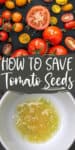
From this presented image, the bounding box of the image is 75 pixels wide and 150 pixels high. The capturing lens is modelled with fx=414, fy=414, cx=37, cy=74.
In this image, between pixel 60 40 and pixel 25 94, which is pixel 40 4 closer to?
pixel 60 40

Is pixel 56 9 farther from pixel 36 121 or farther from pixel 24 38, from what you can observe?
pixel 36 121

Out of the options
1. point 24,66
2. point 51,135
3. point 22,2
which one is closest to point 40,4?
point 22,2

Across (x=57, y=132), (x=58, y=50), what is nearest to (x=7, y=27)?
(x=58, y=50)

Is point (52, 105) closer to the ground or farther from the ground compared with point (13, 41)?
closer to the ground

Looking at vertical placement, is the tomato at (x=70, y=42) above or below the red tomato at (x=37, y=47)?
below

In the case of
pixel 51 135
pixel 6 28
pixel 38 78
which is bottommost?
pixel 51 135

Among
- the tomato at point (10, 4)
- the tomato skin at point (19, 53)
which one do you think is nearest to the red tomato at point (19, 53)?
the tomato skin at point (19, 53)

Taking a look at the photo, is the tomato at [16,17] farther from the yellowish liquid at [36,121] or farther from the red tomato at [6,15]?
the yellowish liquid at [36,121]
